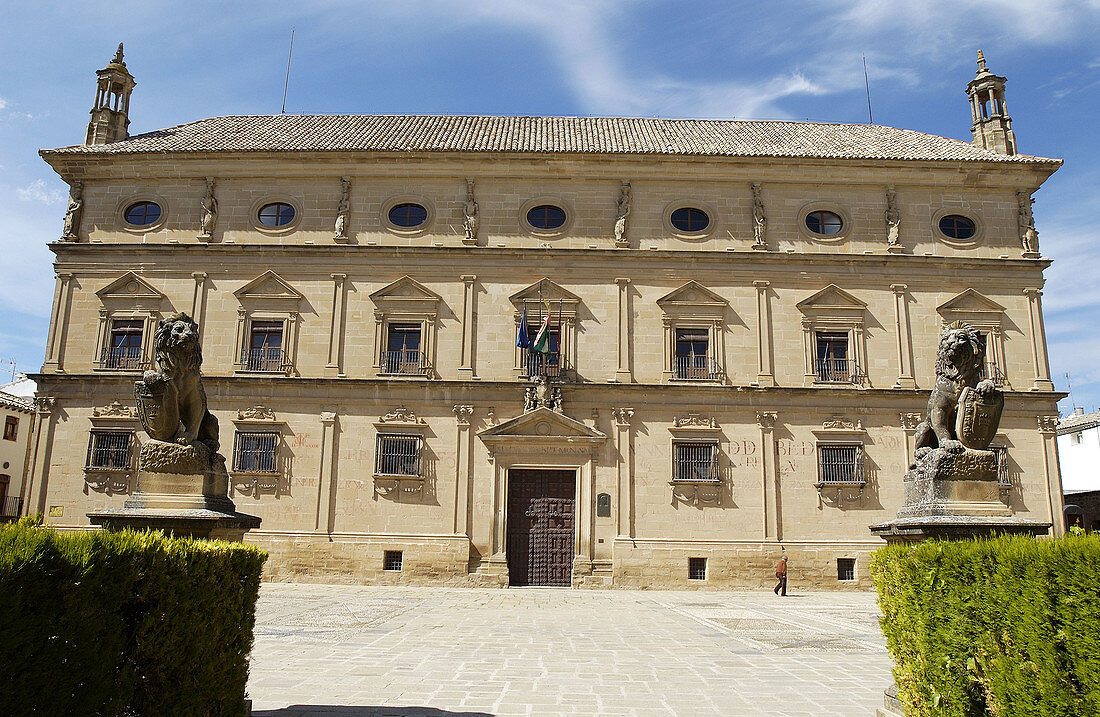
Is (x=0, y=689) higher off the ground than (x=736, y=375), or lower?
lower

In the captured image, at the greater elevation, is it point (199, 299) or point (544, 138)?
point (544, 138)

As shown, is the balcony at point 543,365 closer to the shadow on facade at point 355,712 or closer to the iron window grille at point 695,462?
the iron window grille at point 695,462

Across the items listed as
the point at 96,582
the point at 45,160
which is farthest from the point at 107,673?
the point at 45,160

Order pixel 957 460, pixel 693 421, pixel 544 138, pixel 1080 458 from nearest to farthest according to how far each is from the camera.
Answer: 1. pixel 957 460
2. pixel 693 421
3. pixel 544 138
4. pixel 1080 458

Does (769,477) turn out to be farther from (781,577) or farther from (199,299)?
(199,299)

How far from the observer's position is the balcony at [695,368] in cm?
2489

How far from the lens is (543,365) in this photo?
24.8 m

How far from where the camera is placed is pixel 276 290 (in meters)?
25.6

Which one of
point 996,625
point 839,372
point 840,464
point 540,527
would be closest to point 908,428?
point 840,464

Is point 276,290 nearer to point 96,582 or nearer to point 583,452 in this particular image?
point 583,452

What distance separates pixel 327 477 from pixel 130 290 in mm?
9599

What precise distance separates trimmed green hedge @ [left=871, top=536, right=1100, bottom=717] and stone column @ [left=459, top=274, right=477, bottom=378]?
19076mm

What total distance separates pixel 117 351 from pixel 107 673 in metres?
24.3

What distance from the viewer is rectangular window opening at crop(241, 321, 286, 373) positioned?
25.0 meters
